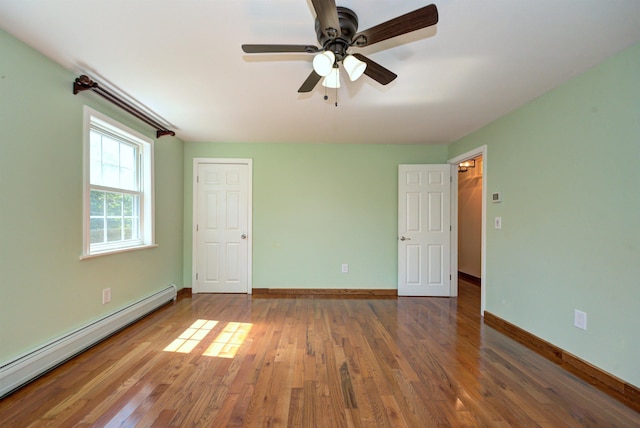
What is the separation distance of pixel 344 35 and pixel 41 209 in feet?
8.05

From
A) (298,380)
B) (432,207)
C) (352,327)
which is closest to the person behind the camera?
(298,380)

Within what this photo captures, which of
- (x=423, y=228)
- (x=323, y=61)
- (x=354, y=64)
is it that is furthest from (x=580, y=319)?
(x=323, y=61)

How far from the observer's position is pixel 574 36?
168 centimetres

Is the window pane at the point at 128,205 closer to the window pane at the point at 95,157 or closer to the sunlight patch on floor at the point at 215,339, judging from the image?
the window pane at the point at 95,157

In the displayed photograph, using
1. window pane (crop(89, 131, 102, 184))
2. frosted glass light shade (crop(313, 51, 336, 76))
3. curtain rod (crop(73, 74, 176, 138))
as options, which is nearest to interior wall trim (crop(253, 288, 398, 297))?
window pane (crop(89, 131, 102, 184))

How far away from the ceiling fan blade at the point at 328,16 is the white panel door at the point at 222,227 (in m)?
3.00

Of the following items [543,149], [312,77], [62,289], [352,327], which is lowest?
[352,327]

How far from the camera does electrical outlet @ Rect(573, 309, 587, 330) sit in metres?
2.06

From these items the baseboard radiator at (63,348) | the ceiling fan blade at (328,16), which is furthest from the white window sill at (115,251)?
the ceiling fan blade at (328,16)

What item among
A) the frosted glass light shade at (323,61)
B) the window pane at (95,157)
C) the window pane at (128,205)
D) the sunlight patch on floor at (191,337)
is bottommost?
the sunlight patch on floor at (191,337)

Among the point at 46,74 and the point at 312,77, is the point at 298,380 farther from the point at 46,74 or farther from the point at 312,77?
the point at 46,74

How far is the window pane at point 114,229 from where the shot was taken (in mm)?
2752

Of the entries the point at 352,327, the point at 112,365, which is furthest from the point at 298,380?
the point at 112,365

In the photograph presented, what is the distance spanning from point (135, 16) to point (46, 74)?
1062mm
